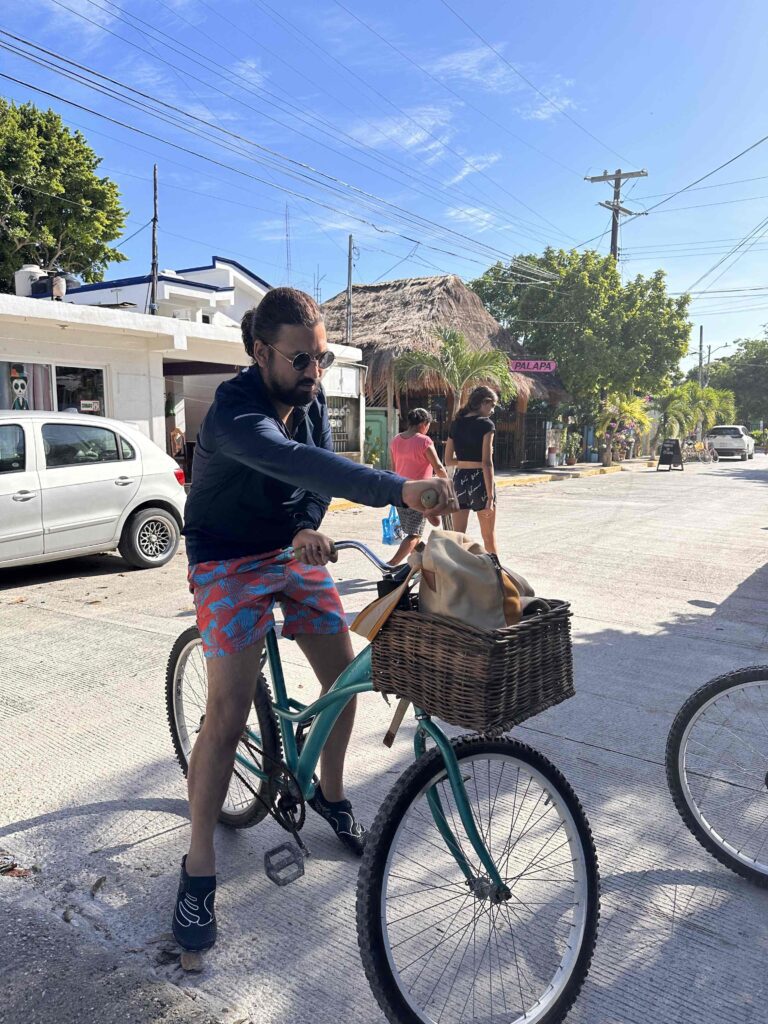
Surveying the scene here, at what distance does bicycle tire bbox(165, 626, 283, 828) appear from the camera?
2504mm

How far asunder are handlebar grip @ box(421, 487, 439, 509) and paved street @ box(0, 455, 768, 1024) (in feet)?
4.50

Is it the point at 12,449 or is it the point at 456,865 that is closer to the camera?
the point at 456,865

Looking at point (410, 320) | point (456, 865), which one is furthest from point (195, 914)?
point (410, 320)

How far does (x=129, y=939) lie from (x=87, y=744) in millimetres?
1517

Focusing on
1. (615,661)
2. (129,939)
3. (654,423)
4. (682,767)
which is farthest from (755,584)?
(654,423)

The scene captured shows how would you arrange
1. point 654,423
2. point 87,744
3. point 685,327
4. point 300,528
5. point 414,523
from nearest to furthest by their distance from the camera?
point 300,528 → point 87,744 → point 414,523 → point 685,327 → point 654,423

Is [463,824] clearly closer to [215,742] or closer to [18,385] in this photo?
[215,742]

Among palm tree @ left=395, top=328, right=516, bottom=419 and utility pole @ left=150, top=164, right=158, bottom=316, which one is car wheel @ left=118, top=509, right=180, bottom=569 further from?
palm tree @ left=395, top=328, right=516, bottom=419

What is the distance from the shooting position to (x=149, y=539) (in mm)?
8016

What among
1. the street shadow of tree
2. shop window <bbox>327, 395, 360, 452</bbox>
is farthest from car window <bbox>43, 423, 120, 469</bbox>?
shop window <bbox>327, 395, 360, 452</bbox>

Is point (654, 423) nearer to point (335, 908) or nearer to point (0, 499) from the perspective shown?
point (0, 499)

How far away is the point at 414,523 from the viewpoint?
663cm

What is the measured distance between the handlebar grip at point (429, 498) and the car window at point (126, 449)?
6797 mm

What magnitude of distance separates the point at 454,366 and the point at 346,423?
3.14 metres
